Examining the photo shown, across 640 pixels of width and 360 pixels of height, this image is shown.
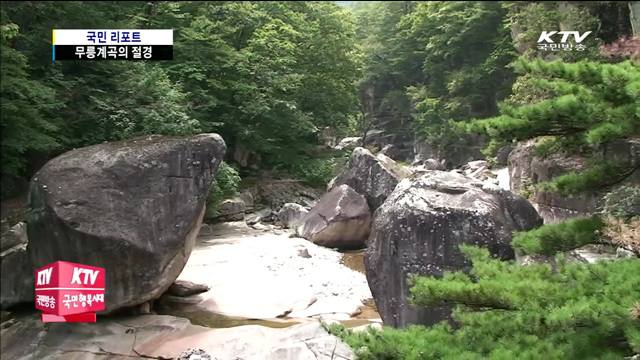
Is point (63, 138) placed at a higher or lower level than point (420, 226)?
higher

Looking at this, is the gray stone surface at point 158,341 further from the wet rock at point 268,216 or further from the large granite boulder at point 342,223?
the wet rock at point 268,216

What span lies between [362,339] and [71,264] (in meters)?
5.21

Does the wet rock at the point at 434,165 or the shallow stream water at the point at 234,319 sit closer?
the shallow stream water at the point at 234,319

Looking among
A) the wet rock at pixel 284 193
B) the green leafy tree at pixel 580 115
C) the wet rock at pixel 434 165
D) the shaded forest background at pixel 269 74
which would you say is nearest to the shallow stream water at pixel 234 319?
the shaded forest background at pixel 269 74

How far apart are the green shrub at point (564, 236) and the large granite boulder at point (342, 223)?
29.6 ft

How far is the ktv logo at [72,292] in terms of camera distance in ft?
22.2

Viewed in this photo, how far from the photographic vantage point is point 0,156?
9500mm

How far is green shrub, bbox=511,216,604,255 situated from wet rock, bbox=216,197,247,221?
12.4 meters

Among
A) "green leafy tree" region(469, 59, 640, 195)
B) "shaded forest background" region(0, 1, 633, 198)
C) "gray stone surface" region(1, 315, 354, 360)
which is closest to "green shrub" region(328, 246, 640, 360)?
"green leafy tree" region(469, 59, 640, 195)

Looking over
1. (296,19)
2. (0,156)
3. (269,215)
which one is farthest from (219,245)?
(296,19)

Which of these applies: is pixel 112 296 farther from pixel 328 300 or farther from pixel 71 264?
pixel 328 300

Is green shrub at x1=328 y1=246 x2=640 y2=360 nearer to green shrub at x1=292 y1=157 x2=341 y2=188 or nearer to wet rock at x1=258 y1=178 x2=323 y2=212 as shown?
wet rock at x1=258 y1=178 x2=323 y2=212

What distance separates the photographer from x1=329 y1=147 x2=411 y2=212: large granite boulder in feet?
43.8

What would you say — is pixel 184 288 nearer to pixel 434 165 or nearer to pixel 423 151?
pixel 434 165
